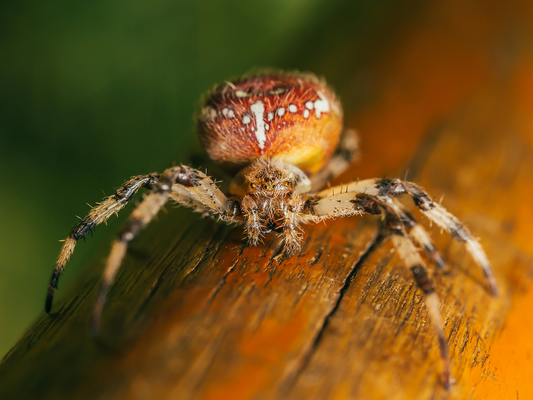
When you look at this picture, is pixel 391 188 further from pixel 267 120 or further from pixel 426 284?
pixel 267 120

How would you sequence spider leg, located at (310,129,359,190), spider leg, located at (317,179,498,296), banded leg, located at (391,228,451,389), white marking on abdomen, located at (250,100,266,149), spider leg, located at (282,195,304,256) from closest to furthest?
banded leg, located at (391,228,451,389)
spider leg, located at (282,195,304,256)
spider leg, located at (317,179,498,296)
white marking on abdomen, located at (250,100,266,149)
spider leg, located at (310,129,359,190)

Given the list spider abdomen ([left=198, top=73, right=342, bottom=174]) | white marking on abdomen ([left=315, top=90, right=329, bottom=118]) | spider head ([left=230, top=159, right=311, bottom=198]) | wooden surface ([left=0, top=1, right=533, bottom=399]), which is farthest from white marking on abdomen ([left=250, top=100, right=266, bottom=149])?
wooden surface ([left=0, top=1, right=533, bottom=399])

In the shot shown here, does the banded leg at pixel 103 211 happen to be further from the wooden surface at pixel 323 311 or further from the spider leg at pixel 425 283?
the spider leg at pixel 425 283

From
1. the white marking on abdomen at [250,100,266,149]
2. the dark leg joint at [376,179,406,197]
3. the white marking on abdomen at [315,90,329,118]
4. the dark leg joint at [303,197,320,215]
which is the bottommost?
the dark leg joint at [303,197,320,215]

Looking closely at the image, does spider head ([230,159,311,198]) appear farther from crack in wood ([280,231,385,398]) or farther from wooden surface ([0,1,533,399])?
crack in wood ([280,231,385,398])

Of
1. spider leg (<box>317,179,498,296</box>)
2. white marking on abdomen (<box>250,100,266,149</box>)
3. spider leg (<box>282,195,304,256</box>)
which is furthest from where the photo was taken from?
white marking on abdomen (<box>250,100,266,149</box>)

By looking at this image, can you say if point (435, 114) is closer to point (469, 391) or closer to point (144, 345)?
point (469, 391)

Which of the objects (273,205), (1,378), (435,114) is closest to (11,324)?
(1,378)
